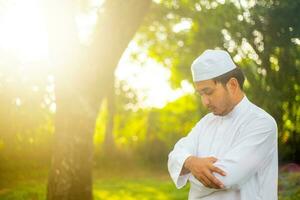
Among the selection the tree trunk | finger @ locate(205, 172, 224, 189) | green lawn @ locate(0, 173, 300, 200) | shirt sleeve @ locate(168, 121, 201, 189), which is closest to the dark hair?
shirt sleeve @ locate(168, 121, 201, 189)

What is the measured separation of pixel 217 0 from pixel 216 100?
6646 millimetres

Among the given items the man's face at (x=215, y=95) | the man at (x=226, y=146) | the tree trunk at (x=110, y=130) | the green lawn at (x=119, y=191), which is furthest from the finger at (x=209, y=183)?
the tree trunk at (x=110, y=130)

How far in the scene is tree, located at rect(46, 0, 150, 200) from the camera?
31.1 ft

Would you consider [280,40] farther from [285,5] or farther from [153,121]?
[153,121]

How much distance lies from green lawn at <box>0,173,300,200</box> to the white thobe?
6884mm

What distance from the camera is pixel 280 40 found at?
26.3ft

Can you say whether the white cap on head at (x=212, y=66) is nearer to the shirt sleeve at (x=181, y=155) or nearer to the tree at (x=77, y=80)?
the shirt sleeve at (x=181, y=155)

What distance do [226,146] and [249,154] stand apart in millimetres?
211

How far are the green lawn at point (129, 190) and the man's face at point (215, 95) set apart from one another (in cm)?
697

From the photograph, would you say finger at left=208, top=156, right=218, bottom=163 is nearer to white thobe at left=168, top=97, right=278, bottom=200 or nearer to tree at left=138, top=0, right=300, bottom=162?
white thobe at left=168, top=97, right=278, bottom=200

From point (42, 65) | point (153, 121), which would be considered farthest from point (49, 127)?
point (153, 121)

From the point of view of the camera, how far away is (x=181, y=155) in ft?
11.3

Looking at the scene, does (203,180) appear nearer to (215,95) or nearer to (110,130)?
(215,95)

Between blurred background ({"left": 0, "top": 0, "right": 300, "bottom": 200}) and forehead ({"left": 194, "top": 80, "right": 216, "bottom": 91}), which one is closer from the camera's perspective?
forehead ({"left": 194, "top": 80, "right": 216, "bottom": 91})
